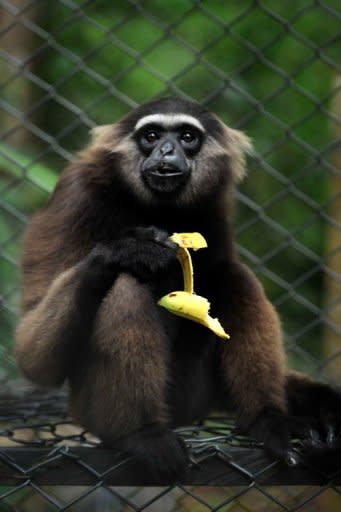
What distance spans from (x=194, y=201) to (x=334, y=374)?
207cm

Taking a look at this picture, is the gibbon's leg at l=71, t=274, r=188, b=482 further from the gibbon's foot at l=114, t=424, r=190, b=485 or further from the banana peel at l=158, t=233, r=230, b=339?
the banana peel at l=158, t=233, r=230, b=339

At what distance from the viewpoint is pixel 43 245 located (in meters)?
4.88

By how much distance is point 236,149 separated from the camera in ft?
17.8

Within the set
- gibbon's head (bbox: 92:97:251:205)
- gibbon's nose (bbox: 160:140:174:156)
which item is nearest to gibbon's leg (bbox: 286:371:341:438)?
gibbon's head (bbox: 92:97:251:205)

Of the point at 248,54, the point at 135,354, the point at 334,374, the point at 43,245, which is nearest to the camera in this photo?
the point at 135,354

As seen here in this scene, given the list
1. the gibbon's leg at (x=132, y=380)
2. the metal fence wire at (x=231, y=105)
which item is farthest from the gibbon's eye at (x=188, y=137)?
the metal fence wire at (x=231, y=105)

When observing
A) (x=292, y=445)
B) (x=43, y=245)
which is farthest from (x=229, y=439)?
(x=43, y=245)

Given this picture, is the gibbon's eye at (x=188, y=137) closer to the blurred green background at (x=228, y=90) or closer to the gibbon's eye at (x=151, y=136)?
the gibbon's eye at (x=151, y=136)

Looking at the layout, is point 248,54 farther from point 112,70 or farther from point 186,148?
point 186,148

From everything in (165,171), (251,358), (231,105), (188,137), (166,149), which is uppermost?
(231,105)

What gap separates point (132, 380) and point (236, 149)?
1.88 metres

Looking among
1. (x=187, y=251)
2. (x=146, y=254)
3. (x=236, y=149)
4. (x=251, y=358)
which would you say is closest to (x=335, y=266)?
(x=236, y=149)

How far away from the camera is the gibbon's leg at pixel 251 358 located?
459 centimetres

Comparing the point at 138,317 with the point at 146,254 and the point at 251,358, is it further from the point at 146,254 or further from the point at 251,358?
the point at 251,358
